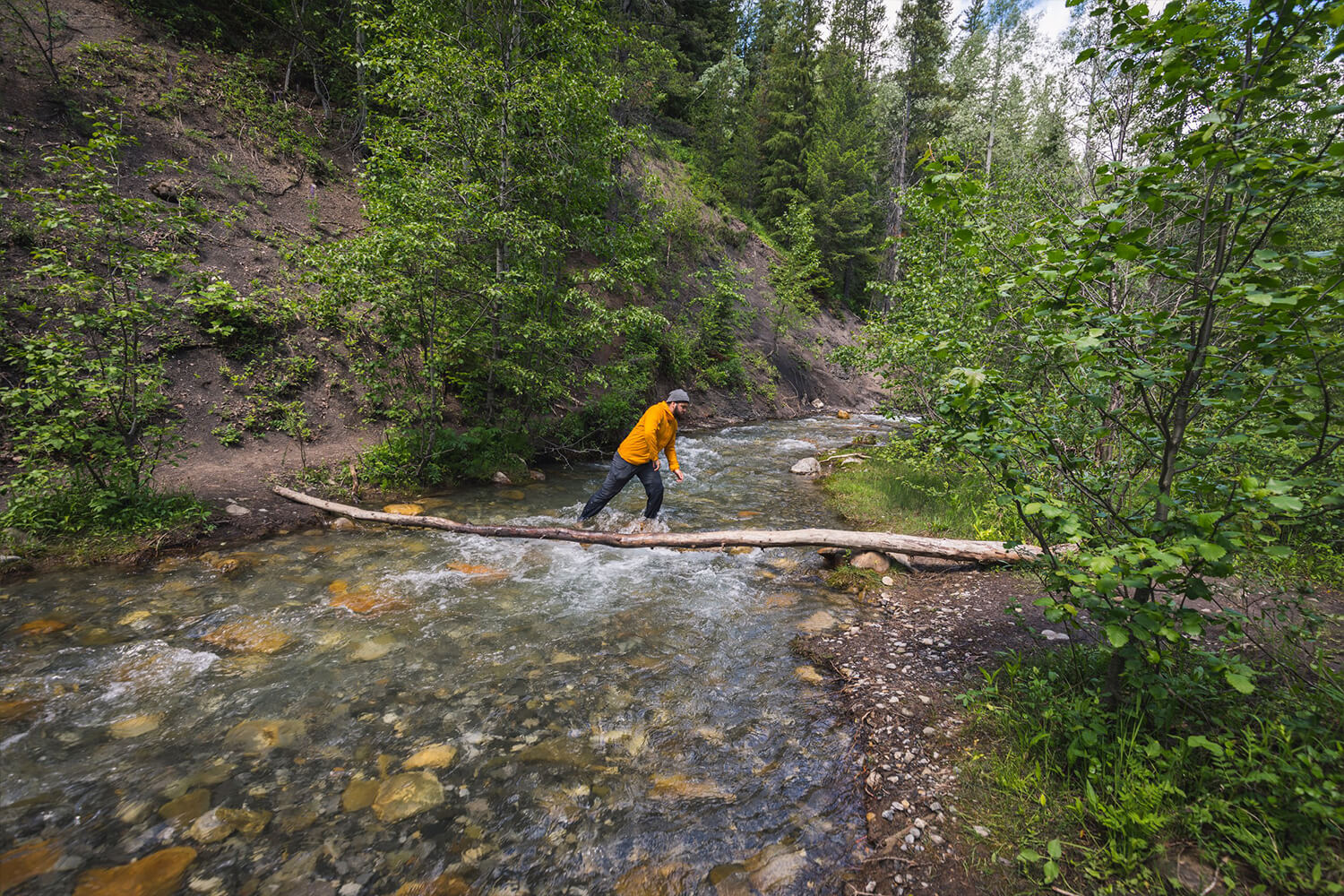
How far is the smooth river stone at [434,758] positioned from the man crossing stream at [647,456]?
4.58 metres

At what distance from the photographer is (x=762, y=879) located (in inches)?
103

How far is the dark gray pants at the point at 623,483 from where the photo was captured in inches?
311

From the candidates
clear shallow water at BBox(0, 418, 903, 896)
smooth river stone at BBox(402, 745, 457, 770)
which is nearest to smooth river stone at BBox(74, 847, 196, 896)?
clear shallow water at BBox(0, 418, 903, 896)

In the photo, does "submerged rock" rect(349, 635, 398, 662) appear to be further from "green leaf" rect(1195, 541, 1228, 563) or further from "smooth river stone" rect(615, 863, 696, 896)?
"green leaf" rect(1195, 541, 1228, 563)

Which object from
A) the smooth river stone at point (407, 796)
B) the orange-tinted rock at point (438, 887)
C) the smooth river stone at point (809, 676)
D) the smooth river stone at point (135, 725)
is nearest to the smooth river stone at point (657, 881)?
the orange-tinted rock at point (438, 887)

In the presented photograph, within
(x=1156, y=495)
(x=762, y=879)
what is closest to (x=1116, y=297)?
(x=1156, y=495)

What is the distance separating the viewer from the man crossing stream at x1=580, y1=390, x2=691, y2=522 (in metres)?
7.82

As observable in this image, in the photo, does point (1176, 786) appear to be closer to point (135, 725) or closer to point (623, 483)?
point (135, 725)

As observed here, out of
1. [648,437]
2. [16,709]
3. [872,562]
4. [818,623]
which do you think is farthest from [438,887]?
[648,437]

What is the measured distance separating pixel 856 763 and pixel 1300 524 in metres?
2.70

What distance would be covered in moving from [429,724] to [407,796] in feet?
2.10

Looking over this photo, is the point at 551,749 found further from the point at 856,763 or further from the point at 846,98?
the point at 846,98

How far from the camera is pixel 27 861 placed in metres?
2.60

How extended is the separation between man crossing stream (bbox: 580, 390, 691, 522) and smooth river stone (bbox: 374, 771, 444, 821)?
485 centimetres
